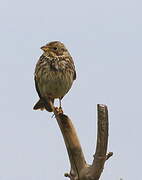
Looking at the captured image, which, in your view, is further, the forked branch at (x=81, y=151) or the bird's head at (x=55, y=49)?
the bird's head at (x=55, y=49)

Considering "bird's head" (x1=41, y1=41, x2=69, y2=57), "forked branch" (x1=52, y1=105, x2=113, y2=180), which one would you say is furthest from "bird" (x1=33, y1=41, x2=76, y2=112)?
"forked branch" (x1=52, y1=105, x2=113, y2=180)

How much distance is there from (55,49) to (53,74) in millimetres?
737

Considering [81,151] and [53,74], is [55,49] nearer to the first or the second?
[53,74]

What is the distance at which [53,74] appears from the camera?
9.53 metres

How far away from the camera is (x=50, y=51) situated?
32.8 feet

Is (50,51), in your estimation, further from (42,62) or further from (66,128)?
(66,128)

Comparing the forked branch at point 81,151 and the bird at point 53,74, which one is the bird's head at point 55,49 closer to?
the bird at point 53,74

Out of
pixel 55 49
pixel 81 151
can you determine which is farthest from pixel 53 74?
pixel 81 151

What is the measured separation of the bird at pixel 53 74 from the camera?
9578 mm

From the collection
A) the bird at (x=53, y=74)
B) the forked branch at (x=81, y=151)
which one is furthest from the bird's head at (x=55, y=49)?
the forked branch at (x=81, y=151)

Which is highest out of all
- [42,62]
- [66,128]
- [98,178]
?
[42,62]

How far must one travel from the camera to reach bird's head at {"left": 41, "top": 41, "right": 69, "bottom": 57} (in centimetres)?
998

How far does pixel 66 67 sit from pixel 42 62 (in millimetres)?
438

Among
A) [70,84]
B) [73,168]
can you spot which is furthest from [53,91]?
[73,168]
